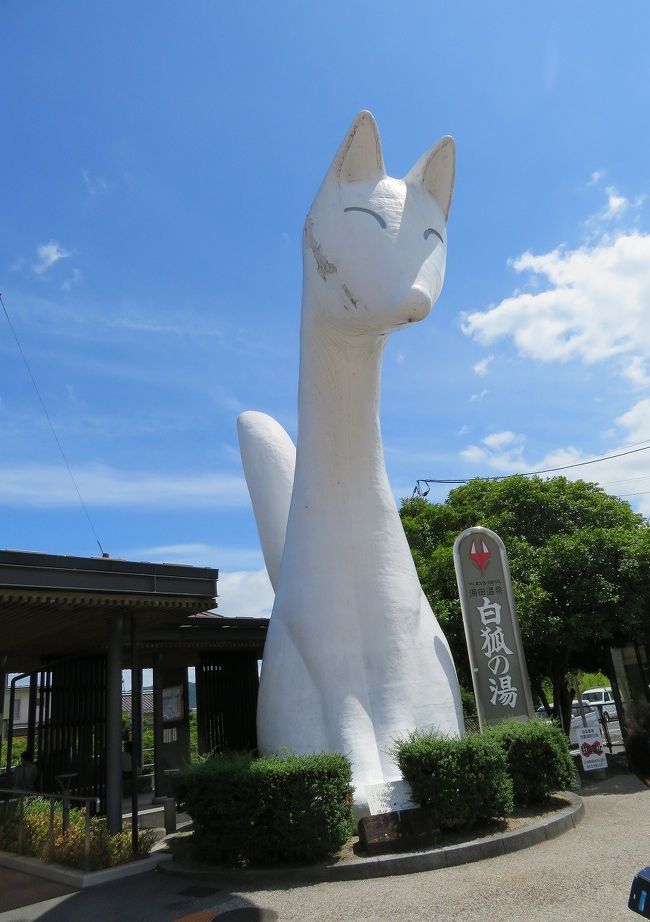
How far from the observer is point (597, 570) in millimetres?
12320

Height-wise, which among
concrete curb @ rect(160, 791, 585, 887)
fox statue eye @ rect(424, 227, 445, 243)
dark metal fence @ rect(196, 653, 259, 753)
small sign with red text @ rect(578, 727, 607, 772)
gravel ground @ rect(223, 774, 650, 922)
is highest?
fox statue eye @ rect(424, 227, 445, 243)

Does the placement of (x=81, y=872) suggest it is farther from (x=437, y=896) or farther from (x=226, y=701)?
(x=226, y=701)

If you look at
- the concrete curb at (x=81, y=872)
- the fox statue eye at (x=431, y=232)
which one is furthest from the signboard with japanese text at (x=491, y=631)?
the concrete curb at (x=81, y=872)

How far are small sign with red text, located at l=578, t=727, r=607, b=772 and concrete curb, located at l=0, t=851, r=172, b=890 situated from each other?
6.94m

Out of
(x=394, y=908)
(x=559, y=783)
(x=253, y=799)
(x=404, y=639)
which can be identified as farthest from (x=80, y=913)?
(x=559, y=783)

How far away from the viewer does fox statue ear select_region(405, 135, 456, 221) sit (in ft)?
25.6

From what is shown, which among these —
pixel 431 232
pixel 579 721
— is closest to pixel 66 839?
pixel 431 232

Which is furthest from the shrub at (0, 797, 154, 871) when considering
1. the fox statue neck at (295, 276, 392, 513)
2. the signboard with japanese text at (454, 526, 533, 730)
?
the signboard with japanese text at (454, 526, 533, 730)

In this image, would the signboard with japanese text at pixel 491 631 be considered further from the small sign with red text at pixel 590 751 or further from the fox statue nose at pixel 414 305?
the fox statue nose at pixel 414 305

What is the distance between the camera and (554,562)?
12641mm

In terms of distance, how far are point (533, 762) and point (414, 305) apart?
5.26 metres

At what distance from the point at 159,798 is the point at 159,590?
7.23 metres

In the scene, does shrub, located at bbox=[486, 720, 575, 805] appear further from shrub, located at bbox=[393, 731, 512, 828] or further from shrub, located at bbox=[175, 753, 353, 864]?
shrub, located at bbox=[175, 753, 353, 864]

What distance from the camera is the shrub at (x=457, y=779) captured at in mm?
6473
